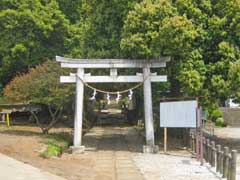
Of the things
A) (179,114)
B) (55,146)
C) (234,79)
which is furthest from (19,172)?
(234,79)

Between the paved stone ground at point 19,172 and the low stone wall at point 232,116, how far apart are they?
30.2 meters

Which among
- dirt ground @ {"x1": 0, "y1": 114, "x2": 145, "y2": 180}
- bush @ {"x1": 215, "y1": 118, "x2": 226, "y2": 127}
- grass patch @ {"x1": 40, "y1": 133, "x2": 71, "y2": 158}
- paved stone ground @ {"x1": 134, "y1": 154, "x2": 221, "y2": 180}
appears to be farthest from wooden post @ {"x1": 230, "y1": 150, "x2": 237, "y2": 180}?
bush @ {"x1": 215, "y1": 118, "x2": 226, "y2": 127}

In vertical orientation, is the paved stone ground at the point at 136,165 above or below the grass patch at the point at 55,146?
below

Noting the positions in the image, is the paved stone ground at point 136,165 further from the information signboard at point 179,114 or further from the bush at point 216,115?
the bush at point 216,115

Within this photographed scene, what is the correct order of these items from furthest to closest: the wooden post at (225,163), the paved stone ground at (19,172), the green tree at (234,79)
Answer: the green tree at (234,79) → the wooden post at (225,163) → the paved stone ground at (19,172)

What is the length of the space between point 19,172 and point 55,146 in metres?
8.53

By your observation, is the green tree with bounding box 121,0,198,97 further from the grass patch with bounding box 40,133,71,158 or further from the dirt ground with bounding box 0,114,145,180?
the grass patch with bounding box 40,133,71,158

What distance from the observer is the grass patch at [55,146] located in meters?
20.0

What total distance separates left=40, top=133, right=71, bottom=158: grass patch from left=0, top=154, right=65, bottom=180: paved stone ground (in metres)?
3.77

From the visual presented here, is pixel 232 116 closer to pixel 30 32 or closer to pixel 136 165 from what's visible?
pixel 30 32

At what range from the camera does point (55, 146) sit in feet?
73.5

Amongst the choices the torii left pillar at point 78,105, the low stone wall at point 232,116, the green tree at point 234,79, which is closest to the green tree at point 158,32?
the green tree at point 234,79

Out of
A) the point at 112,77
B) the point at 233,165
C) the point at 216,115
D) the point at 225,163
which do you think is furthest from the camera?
the point at 216,115

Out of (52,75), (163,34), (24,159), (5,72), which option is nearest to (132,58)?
(163,34)
